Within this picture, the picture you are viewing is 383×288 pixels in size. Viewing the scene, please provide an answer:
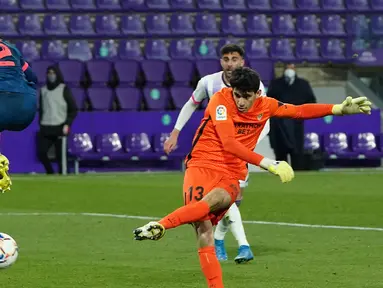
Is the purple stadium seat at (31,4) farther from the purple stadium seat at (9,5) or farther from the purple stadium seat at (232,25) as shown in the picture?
Result: the purple stadium seat at (232,25)

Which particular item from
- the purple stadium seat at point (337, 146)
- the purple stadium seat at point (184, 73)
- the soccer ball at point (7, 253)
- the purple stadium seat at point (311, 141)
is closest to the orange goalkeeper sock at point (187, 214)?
the soccer ball at point (7, 253)

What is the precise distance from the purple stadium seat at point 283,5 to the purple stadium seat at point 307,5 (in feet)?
0.63

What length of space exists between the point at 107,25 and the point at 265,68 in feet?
12.8

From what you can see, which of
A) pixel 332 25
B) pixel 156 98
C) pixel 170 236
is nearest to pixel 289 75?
pixel 156 98

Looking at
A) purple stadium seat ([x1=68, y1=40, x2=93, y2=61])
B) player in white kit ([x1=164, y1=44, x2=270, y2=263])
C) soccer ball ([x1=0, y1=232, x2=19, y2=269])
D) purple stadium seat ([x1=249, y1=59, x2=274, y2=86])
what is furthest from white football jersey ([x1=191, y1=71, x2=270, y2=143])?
purple stadium seat ([x1=68, y1=40, x2=93, y2=61])

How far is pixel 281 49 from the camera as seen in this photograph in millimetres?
26844

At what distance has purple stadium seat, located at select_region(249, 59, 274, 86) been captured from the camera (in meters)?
24.6

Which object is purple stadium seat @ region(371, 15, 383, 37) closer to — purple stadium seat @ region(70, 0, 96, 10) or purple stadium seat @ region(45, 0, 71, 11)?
purple stadium seat @ region(70, 0, 96, 10)

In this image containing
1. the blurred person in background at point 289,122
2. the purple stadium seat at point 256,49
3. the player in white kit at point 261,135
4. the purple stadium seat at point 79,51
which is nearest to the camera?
the player in white kit at point 261,135

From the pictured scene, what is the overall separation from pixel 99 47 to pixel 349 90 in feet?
→ 18.0

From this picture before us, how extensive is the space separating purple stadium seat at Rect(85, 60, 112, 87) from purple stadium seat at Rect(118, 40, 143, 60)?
154cm

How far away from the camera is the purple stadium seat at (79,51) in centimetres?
2577

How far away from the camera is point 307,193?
1816cm

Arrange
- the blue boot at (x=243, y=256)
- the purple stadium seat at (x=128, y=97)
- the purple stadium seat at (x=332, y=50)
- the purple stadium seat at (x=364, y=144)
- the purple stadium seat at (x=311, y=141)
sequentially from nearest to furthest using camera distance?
the blue boot at (x=243, y=256), the purple stadium seat at (x=311, y=141), the purple stadium seat at (x=364, y=144), the purple stadium seat at (x=128, y=97), the purple stadium seat at (x=332, y=50)
